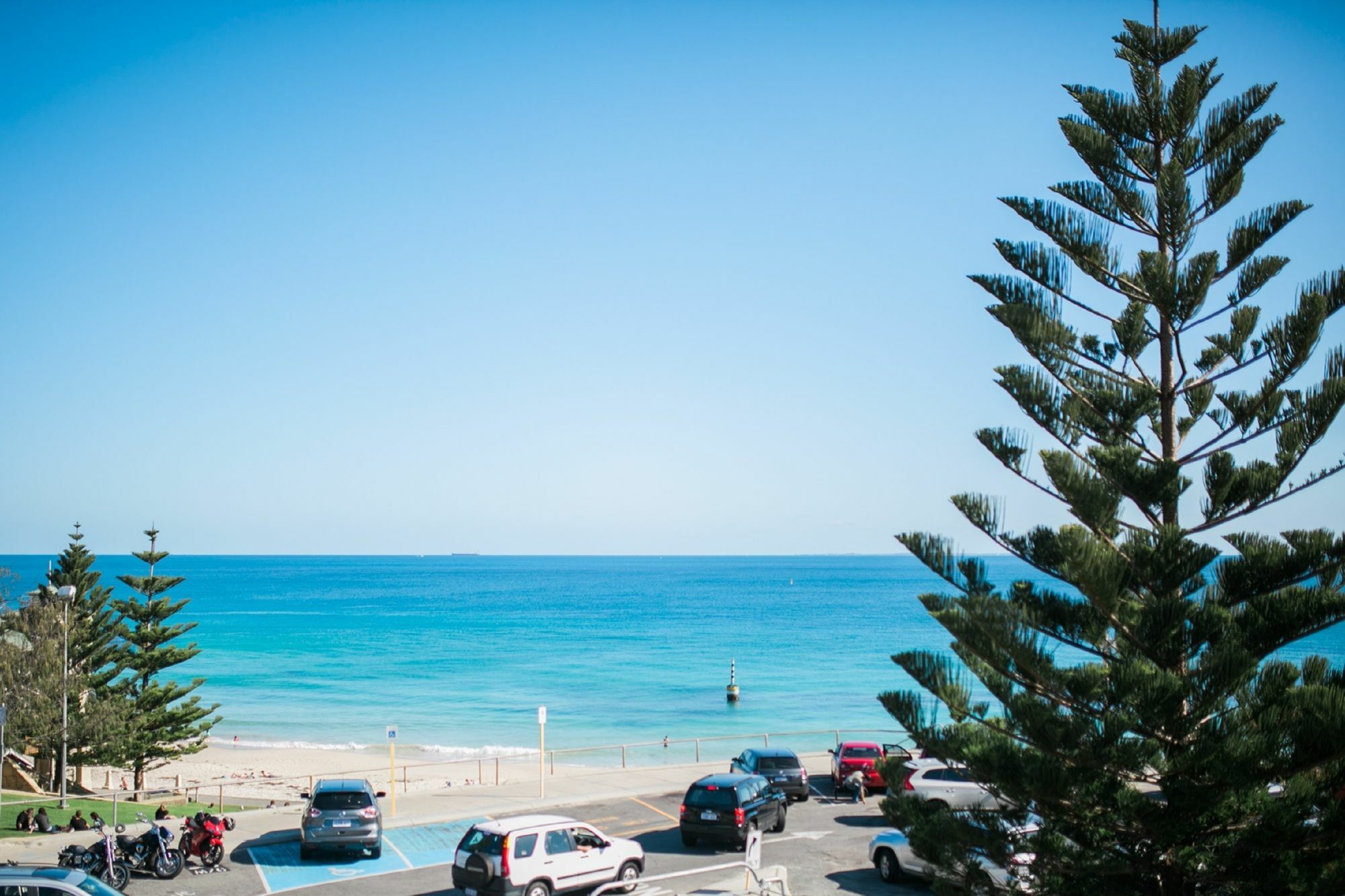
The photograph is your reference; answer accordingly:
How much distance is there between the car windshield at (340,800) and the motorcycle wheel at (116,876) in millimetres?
2908

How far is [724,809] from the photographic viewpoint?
18016 millimetres

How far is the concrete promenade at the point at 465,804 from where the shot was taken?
18562 millimetres

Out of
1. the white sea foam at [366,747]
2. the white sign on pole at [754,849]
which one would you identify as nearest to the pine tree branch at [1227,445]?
the white sign on pole at [754,849]

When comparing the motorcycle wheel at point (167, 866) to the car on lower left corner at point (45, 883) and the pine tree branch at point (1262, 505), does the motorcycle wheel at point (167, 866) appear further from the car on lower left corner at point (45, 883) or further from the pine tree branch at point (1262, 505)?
the pine tree branch at point (1262, 505)

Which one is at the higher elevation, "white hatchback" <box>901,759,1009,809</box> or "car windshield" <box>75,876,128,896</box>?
"car windshield" <box>75,876,128,896</box>

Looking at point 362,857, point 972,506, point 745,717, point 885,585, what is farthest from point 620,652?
point 885,585

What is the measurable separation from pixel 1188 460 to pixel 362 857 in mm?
14765

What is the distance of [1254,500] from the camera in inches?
361

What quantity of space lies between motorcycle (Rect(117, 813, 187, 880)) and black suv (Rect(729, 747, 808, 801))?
444 inches

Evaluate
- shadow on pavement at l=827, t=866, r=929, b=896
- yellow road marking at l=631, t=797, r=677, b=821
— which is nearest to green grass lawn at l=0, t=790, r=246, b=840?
yellow road marking at l=631, t=797, r=677, b=821

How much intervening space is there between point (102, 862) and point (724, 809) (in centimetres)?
988

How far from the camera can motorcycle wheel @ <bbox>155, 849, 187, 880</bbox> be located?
53.2 feet

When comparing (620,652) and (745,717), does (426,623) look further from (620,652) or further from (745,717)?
(745,717)

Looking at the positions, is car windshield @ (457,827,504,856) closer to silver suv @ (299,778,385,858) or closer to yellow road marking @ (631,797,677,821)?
silver suv @ (299,778,385,858)
